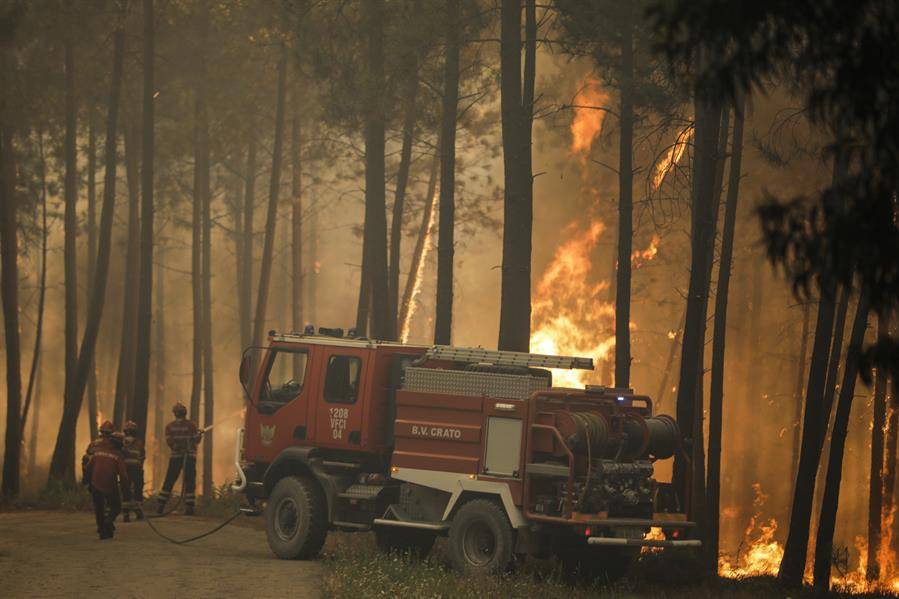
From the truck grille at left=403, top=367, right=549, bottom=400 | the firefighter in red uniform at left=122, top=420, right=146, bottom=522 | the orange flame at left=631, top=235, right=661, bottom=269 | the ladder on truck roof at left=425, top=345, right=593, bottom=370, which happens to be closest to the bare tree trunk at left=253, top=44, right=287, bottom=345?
the firefighter in red uniform at left=122, top=420, right=146, bottom=522

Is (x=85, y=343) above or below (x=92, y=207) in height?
below

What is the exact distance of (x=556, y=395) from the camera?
14.3 m

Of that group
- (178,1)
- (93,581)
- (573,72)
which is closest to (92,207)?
(178,1)

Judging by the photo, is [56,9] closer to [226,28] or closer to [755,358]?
[226,28]

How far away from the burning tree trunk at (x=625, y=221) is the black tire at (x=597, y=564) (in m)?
5.48

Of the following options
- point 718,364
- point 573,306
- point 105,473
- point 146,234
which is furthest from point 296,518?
point 573,306

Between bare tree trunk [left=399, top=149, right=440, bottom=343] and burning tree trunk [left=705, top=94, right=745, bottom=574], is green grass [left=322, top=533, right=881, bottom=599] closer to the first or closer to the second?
burning tree trunk [left=705, top=94, right=745, bottom=574]

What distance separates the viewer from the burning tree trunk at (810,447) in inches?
697

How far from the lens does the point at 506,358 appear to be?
50.1 ft

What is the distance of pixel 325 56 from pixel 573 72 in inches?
497

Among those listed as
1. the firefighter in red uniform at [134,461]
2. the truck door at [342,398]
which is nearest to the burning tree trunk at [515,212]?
the truck door at [342,398]

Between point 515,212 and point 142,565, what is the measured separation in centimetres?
734

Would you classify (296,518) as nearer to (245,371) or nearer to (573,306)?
(245,371)

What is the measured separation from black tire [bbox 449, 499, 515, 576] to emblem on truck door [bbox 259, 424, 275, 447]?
10.6ft
